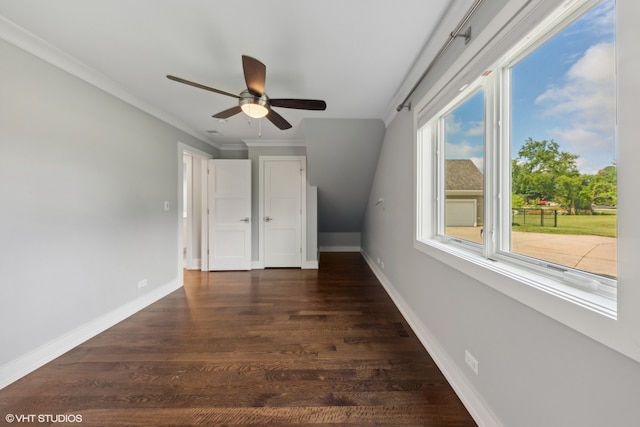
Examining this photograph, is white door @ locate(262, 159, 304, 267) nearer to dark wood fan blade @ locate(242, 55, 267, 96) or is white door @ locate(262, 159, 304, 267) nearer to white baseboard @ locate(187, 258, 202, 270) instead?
white baseboard @ locate(187, 258, 202, 270)

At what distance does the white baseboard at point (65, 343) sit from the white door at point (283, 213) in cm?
196

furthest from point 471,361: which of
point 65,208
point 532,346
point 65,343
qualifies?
point 65,208

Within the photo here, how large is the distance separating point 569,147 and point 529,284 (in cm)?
56

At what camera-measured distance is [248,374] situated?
1.61 metres

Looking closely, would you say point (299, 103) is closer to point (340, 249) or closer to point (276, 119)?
point (276, 119)

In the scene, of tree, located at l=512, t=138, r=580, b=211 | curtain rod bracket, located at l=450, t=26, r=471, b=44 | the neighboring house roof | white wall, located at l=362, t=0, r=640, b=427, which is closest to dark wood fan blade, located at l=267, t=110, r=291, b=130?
white wall, located at l=362, t=0, r=640, b=427

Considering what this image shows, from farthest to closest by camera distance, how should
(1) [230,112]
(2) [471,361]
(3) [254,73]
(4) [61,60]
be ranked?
1. (1) [230,112]
2. (4) [61,60]
3. (3) [254,73]
4. (2) [471,361]

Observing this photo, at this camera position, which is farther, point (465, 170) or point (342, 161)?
point (342, 161)

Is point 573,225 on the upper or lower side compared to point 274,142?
lower

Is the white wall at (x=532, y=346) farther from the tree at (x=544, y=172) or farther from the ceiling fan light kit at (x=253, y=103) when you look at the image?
the ceiling fan light kit at (x=253, y=103)

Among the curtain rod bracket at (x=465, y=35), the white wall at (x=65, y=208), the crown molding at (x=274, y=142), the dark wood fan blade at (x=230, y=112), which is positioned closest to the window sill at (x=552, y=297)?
the curtain rod bracket at (x=465, y=35)

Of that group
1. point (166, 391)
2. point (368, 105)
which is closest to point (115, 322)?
point (166, 391)

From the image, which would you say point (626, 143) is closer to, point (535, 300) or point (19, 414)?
point (535, 300)

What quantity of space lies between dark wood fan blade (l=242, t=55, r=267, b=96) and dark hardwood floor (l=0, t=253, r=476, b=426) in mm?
2057
